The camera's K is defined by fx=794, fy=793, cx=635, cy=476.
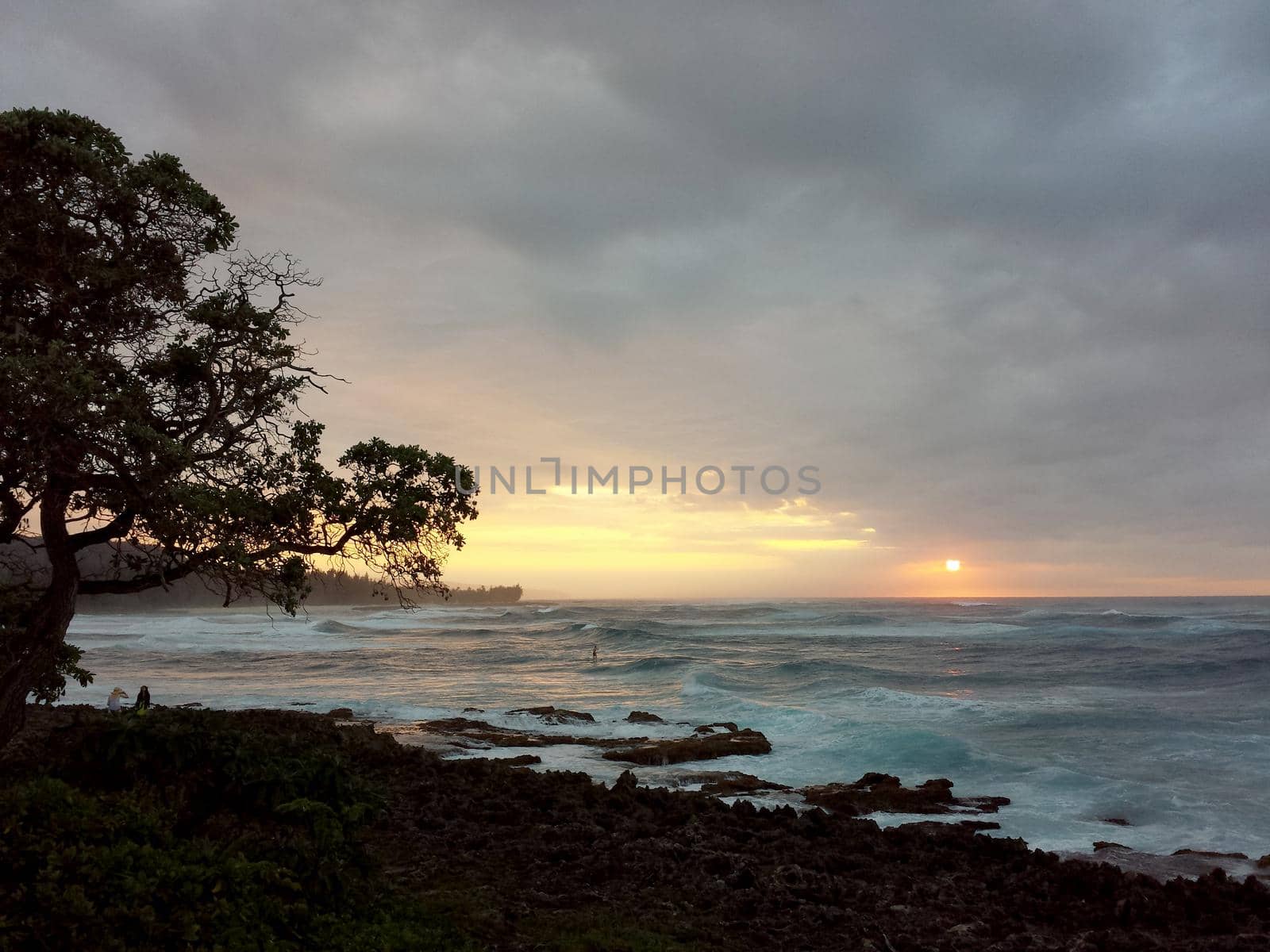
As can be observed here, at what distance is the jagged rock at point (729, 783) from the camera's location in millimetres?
14891

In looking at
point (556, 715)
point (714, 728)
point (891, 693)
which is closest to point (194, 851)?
point (714, 728)

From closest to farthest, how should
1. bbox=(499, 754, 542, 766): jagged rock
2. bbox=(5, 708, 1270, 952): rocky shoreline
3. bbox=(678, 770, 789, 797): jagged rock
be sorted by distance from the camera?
bbox=(5, 708, 1270, 952): rocky shoreline
bbox=(678, 770, 789, 797): jagged rock
bbox=(499, 754, 542, 766): jagged rock

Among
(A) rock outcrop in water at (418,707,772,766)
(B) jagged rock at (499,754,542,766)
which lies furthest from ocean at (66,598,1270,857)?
(B) jagged rock at (499,754,542,766)

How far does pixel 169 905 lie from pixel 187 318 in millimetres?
6113

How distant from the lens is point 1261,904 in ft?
28.8

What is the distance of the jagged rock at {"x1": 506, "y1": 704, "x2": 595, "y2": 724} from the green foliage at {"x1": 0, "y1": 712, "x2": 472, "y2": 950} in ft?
52.4

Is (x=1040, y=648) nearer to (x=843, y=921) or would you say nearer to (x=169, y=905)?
(x=843, y=921)

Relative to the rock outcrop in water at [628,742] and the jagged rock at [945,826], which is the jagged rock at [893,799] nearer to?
the jagged rock at [945,826]

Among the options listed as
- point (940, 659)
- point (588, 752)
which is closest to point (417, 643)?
point (940, 659)

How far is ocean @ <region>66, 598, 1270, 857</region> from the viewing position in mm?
15562

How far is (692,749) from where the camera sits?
18.6 meters

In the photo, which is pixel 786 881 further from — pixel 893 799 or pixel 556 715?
pixel 556 715

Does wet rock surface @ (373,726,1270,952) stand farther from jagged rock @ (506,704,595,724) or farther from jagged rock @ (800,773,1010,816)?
jagged rock @ (506,704,595,724)

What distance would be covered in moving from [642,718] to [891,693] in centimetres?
1011
